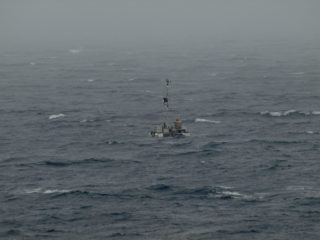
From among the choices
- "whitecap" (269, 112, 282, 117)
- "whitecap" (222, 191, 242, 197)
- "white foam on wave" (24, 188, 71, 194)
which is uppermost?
"whitecap" (269, 112, 282, 117)

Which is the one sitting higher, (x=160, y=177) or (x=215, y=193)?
(x=160, y=177)

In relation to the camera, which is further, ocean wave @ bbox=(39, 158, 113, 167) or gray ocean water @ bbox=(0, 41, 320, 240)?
ocean wave @ bbox=(39, 158, 113, 167)

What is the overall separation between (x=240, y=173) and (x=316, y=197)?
19366 mm

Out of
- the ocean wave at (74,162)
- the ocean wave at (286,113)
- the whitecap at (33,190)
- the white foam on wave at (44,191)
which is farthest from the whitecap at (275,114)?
the whitecap at (33,190)

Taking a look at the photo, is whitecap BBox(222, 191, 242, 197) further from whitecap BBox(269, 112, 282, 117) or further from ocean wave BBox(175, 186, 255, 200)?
whitecap BBox(269, 112, 282, 117)

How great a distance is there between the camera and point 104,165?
481ft

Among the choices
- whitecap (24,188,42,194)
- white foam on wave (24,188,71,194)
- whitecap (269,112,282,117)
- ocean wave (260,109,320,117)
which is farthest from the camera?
ocean wave (260,109,320,117)

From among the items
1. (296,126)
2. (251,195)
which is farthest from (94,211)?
(296,126)

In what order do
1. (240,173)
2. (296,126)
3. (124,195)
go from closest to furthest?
(124,195)
(240,173)
(296,126)

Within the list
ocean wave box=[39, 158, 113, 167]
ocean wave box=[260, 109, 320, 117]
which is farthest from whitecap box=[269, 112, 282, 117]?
ocean wave box=[39, 158, 113, 167]

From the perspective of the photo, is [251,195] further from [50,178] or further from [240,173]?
[50,178]

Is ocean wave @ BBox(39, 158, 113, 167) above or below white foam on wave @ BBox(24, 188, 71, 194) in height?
above

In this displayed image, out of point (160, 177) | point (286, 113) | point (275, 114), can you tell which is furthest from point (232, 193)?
point (286, 113)

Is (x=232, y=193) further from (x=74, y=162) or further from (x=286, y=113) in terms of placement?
(x=286, y=113)
